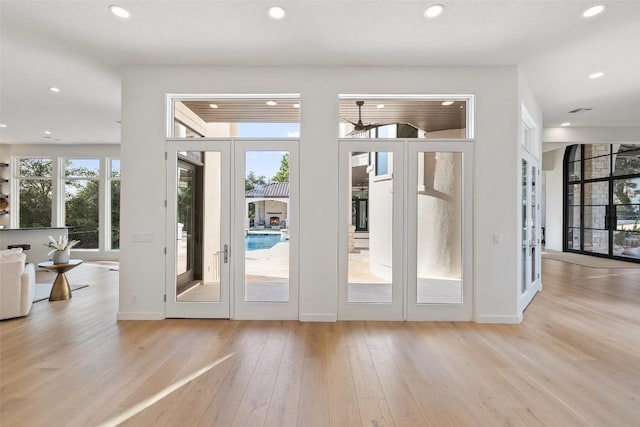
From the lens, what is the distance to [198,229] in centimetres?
425

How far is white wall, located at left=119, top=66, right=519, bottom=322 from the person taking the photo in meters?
4.06

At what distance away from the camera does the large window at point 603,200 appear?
9.12m

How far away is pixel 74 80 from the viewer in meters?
4.61

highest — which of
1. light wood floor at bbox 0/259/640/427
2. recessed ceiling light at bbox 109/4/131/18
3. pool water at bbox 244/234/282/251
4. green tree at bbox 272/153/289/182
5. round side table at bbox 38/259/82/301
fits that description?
recessed ceiling light at bbox 109/4/131/18

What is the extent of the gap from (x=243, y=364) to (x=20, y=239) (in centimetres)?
748

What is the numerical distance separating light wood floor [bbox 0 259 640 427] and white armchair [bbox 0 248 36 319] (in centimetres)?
15

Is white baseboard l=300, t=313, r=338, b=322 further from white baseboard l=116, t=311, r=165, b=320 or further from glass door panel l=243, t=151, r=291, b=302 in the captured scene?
white baseboard l=116, t=311, r=165, b=320

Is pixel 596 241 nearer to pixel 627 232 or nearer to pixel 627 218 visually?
pixel 627 232

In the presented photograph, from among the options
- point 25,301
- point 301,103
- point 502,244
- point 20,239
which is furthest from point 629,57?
point 20,239

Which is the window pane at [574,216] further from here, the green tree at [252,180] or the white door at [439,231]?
the green tree at [252,180]

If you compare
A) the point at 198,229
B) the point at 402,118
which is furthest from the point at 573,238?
the point at 198,229

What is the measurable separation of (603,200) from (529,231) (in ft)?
24.2

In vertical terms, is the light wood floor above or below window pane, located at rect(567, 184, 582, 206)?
below

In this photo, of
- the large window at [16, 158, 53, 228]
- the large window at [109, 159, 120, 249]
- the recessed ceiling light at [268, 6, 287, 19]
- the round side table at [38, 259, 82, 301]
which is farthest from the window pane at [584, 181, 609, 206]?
the large window at [16, 158, 53, 228]
